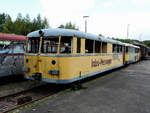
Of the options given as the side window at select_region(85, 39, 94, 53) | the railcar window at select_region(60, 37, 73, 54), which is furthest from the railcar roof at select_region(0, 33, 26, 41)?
the side window at select_region(85, 39, 94, 53)

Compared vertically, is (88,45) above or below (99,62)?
above

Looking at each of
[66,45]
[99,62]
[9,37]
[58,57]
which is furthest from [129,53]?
[9,37]

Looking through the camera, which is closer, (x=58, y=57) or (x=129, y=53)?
(x=58, y=57)

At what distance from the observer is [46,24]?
56094mm

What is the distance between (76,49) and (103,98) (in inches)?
90.9

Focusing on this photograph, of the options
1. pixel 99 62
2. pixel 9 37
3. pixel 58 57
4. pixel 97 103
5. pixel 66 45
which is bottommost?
pixel 97 103

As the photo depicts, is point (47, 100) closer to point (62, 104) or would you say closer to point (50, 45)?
point (62, 104)

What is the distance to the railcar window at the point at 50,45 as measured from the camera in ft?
21.2

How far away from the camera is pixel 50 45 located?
261 inches

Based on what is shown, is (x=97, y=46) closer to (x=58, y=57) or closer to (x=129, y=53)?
(x=58, y=57)

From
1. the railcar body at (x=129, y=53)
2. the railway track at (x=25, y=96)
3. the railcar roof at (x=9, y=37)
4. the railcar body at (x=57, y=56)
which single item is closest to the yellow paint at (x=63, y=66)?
the railcar body at (x=57, y=56)

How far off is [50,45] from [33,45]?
3.36 feet

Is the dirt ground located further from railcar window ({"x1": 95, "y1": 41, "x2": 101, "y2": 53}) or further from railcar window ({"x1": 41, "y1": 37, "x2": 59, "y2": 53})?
railcar window ({"x1": 95, "y1": 41, "x2": 101, "y2": 53})

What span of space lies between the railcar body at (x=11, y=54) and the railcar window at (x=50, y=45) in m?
2.29
